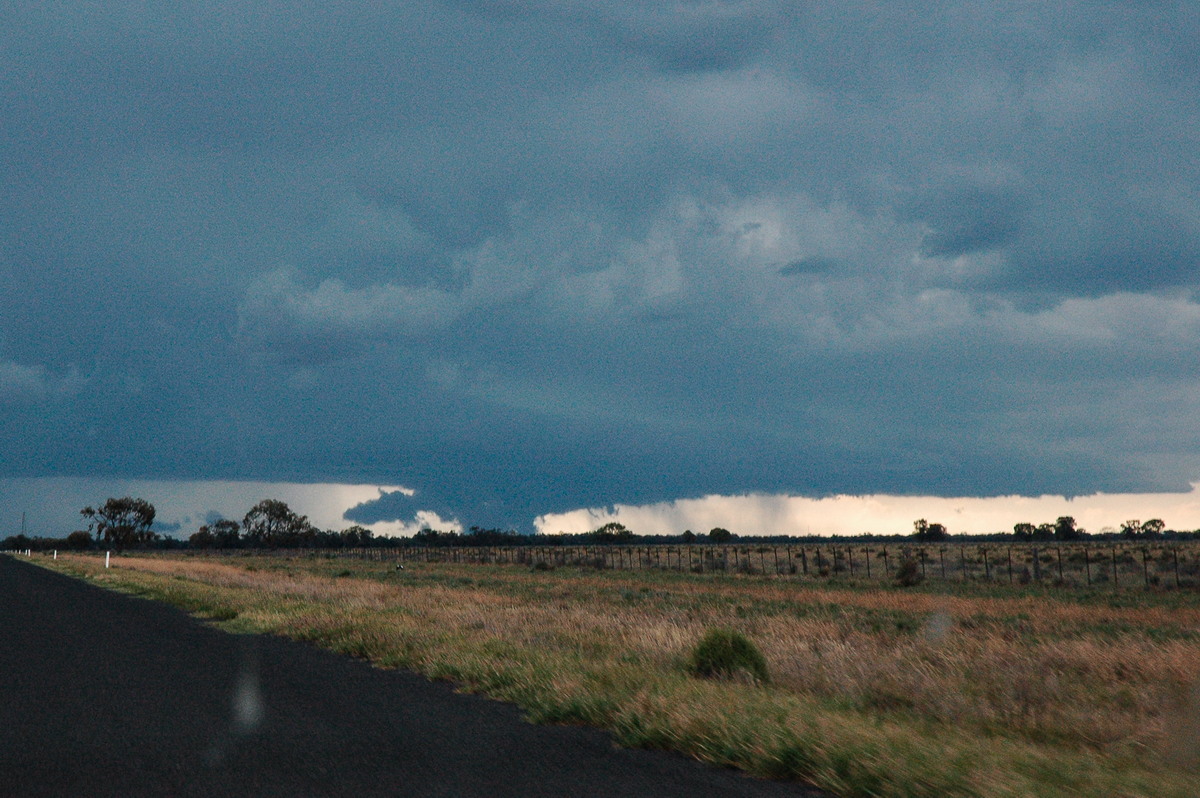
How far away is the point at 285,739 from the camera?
28.0 feet

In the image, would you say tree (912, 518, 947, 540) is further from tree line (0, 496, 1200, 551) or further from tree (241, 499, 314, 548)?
tree (241, 499, 314, 548)

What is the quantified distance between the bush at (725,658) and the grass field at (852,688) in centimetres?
26

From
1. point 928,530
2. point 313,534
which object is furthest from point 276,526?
point 928,530

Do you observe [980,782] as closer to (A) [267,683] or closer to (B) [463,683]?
(B) [463,683]

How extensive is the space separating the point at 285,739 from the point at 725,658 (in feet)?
19.4

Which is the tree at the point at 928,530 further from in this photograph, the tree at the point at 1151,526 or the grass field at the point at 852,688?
the grass field at the point at 852,688

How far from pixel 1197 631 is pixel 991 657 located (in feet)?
34.9

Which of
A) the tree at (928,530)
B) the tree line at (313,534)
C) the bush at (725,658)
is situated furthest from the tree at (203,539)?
the bush at (725,658)

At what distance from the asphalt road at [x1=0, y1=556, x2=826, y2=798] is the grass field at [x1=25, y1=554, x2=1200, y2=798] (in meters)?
0.48

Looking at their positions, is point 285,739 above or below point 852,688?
below

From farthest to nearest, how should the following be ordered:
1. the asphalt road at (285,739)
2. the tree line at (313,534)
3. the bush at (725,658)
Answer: the tree line at (313,534)
the bush at (725,658)
the asphalt road at (285,739)

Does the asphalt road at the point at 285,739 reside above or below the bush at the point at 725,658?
below

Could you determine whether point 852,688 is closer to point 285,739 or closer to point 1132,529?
point 285,739

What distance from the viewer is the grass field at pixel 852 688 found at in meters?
6.87
